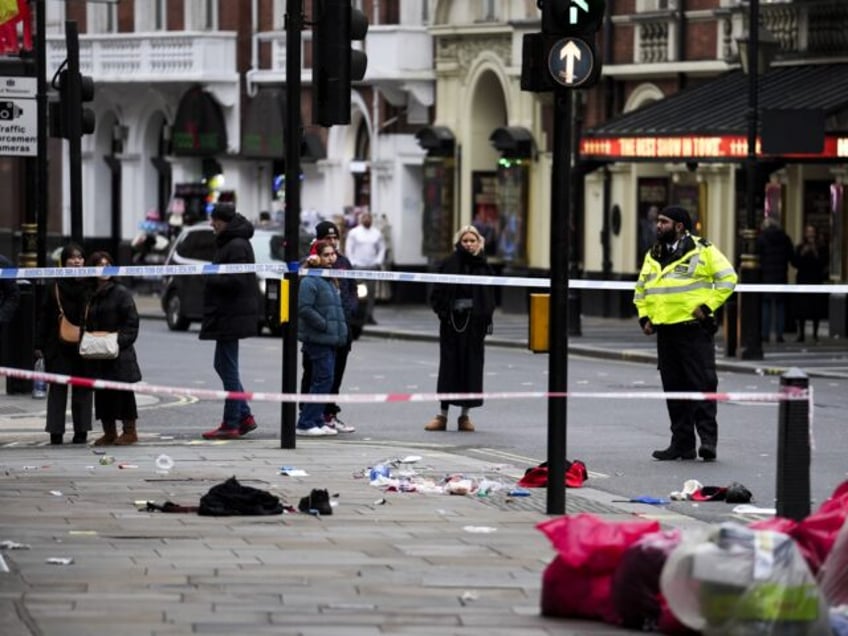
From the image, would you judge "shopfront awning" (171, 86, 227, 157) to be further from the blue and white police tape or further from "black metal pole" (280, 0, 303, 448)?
"black metal pole" (280, 0, 303, 448)

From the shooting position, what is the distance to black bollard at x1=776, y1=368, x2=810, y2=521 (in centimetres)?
1120

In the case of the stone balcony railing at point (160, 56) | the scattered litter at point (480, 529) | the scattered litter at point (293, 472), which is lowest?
the scattered litter at point (293, 472)

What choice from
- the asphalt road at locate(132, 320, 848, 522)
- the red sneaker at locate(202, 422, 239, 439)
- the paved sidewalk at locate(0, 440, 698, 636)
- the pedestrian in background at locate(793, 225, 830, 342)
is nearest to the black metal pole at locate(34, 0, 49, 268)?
the asphalt road at locate(132, 320, 848, 522)

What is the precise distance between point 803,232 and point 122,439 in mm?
18567

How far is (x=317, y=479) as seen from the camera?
49.0ft

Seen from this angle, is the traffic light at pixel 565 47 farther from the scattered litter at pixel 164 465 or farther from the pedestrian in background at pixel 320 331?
the pedestrian in background at pixel 320 331

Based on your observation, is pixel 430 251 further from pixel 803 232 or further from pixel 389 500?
pixel 389 500

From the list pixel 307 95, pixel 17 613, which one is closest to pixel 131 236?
pixel 307 95

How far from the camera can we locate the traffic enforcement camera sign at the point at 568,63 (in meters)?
12.5

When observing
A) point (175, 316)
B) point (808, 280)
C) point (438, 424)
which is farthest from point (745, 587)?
point (175, 316)

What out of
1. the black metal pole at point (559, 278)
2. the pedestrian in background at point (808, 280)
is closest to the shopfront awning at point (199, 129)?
the pedestrian in background at point (808, 280)

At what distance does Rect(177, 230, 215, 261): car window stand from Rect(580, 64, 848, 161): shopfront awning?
5.66m

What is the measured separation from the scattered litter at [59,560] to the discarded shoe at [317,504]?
2.07 meters

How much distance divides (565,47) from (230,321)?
268 inches
